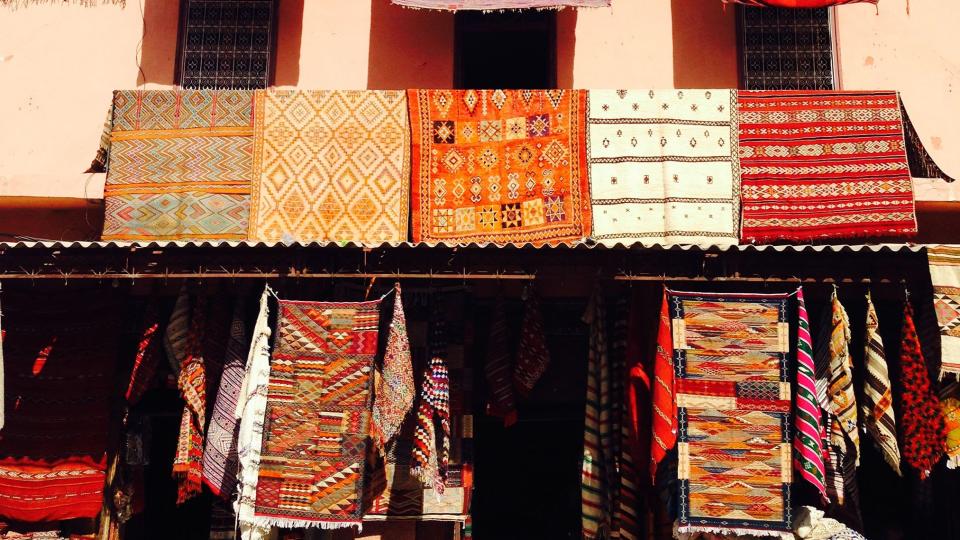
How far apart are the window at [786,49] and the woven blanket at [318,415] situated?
4.19 meters

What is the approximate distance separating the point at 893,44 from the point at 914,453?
386cm

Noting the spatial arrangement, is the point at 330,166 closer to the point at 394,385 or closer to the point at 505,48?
the point at 394,385

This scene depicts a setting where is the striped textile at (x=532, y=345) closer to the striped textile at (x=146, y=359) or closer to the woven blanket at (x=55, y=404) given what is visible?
the striped textile at (x=146, y=359)

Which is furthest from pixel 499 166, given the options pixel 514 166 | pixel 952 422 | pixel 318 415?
pixel 952 422

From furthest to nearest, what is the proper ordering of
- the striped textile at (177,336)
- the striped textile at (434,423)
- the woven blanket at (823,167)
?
the woven blanket at (823,167)
the striped textile at (177,336)
the striped textile at (434,423)

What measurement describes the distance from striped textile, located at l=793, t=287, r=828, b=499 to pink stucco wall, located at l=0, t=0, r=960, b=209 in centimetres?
279

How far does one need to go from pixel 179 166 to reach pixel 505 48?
313 centimetres

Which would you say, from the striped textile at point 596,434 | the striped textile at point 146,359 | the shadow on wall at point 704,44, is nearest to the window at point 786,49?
the shadow on wall at point 704,44

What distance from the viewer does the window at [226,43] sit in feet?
23.2

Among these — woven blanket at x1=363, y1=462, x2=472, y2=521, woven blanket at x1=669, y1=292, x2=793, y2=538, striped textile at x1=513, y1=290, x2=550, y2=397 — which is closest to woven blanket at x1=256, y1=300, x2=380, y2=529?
woven blanket at x1=363, y1=462, x2=472, y2=521

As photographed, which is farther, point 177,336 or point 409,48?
point 409,48

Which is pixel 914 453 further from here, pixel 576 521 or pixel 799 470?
pixel 576 521

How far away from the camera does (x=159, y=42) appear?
23.5ft

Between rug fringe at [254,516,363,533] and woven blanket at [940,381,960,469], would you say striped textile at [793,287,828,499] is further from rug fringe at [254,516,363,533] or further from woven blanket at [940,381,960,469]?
rug fringe at [254,516,363,533]
